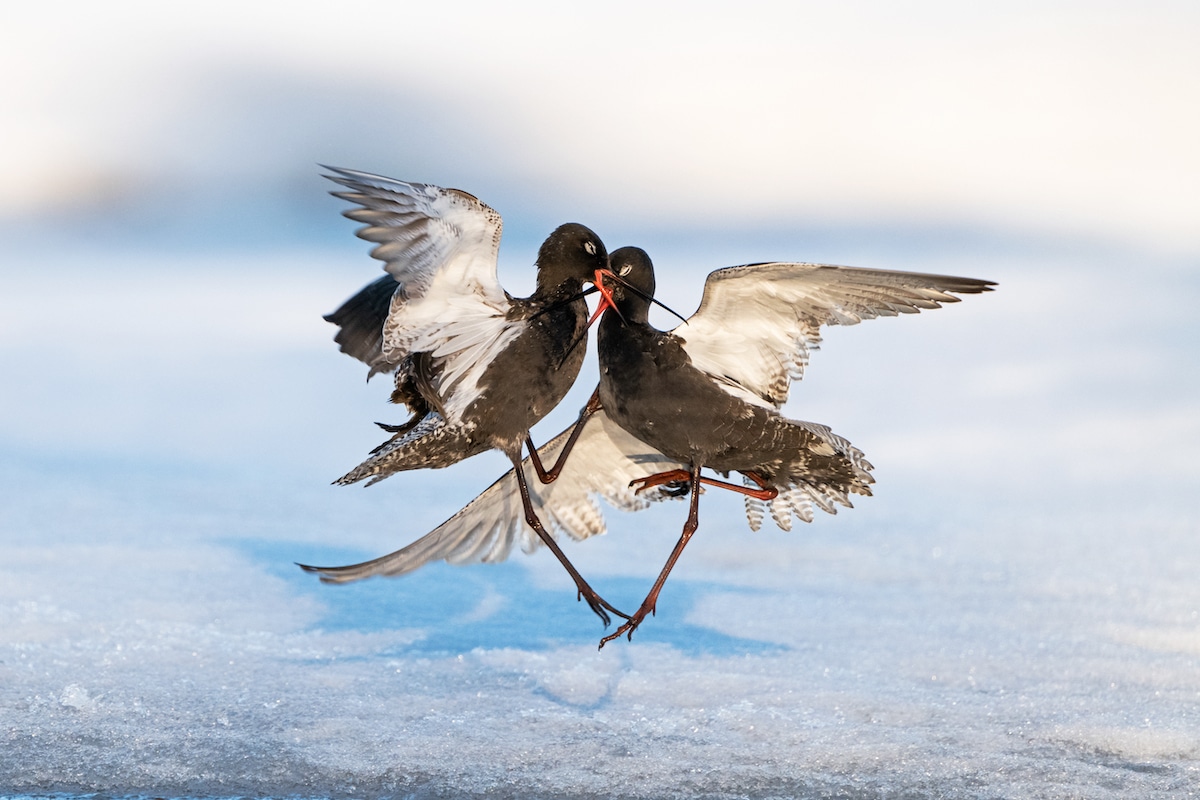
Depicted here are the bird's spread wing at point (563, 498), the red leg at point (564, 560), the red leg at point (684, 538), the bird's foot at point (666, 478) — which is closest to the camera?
the red leg at point (684, 538)

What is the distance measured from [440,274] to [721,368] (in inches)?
39.6

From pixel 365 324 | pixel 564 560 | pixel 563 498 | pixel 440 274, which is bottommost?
pixel 564 560

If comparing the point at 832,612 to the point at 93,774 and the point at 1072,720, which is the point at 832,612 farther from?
the point at 93,774

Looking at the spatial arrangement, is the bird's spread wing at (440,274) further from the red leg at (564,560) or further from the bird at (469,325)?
the red leg at (564,560)

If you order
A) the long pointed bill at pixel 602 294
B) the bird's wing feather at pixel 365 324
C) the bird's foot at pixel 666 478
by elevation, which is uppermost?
the long pointed bill at pixel 602 294

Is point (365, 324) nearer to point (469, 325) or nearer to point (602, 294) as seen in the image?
point (469, 325)

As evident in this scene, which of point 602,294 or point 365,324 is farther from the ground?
point 602,294

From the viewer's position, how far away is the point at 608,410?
4562 mm

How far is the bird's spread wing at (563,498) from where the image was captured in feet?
16.4

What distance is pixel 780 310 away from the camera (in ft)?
14.6

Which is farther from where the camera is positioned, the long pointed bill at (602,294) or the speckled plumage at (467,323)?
the long pointed bill at (602,294)

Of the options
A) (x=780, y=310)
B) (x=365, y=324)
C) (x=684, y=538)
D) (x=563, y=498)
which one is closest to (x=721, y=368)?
(x=780, y=310)

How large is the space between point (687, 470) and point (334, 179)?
1.59 m

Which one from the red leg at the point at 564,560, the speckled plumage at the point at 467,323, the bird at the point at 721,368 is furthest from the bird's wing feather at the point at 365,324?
the bird at the point at 721,368
